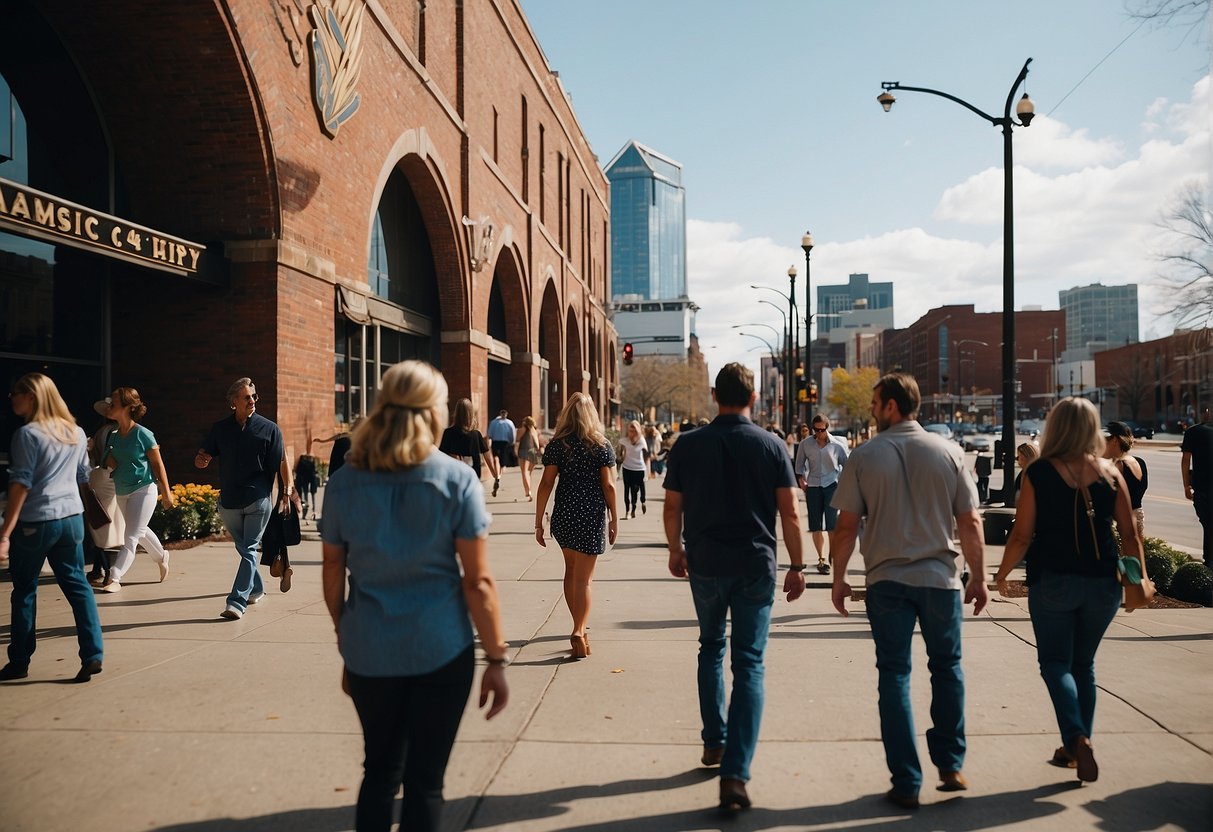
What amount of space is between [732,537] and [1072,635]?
1685 mm

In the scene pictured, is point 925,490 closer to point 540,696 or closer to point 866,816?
point 866,816

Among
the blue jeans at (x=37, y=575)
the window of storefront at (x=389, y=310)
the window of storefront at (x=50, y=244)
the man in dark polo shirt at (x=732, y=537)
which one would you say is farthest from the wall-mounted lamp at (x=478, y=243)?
the man in dark polo shirt at (x=732, y=537)

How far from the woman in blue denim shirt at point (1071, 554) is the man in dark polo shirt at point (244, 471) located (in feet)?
18.7

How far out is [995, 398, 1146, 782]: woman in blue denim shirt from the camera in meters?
4.17

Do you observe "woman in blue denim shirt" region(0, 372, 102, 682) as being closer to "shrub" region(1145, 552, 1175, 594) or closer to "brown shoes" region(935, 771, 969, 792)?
"brown shoes" region(935, 771, 969, 792)

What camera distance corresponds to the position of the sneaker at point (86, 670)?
18.4 feet

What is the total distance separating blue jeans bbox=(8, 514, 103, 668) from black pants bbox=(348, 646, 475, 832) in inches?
144

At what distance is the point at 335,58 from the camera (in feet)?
49.3

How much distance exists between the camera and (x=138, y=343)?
1331 centimetres

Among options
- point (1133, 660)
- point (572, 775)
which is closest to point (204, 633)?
point (572, 775)

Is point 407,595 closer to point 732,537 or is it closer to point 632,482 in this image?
point 732,537

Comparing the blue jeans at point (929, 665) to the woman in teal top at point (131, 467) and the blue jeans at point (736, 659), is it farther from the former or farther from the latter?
the woman in teal top at point (131, 467)

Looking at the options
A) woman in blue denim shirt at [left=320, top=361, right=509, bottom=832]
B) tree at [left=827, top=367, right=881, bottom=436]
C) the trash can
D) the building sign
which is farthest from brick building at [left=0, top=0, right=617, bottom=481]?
tree at [left=827, top=367, right=881, bottom=436]

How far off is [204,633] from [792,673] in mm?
4482
